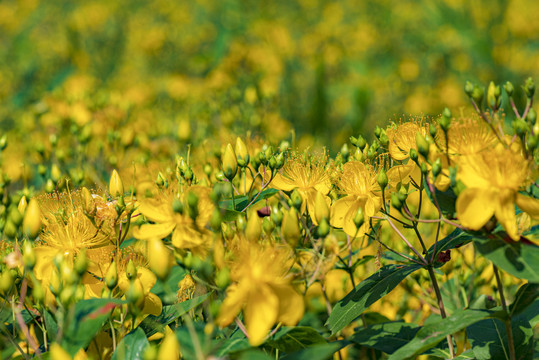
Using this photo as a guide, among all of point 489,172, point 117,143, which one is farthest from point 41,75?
point 489,172

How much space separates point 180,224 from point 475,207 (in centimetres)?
56

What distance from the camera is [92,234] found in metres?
1.22

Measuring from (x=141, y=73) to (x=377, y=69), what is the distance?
2.60 m

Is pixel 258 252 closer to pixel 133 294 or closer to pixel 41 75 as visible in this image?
pixel 133 294

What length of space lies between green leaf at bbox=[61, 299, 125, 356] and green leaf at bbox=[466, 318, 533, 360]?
772 mm

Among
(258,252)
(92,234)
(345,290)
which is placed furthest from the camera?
(345,290)

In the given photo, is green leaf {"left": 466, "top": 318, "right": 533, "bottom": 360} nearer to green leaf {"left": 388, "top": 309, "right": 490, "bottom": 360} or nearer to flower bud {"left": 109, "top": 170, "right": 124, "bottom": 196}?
green leaf {"left": 388, "top": 309, "right": 490, "bottom": 360}

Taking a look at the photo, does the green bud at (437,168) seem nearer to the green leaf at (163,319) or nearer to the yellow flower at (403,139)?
the yellow flower at (403,139)

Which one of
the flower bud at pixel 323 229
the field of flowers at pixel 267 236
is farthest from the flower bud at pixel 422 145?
the flower bud at pixel 323 229

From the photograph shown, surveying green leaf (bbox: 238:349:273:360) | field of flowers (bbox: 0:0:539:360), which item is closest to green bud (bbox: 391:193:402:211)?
field of flowers (bbox: 0:0:539:360)

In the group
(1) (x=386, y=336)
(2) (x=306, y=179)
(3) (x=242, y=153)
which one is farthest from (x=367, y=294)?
(3) (x=242, y=153)

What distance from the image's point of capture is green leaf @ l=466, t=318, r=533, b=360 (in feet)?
3.68

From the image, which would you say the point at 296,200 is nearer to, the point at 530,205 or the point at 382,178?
the point at 382,178

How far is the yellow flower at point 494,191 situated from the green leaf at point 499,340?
0.31m
